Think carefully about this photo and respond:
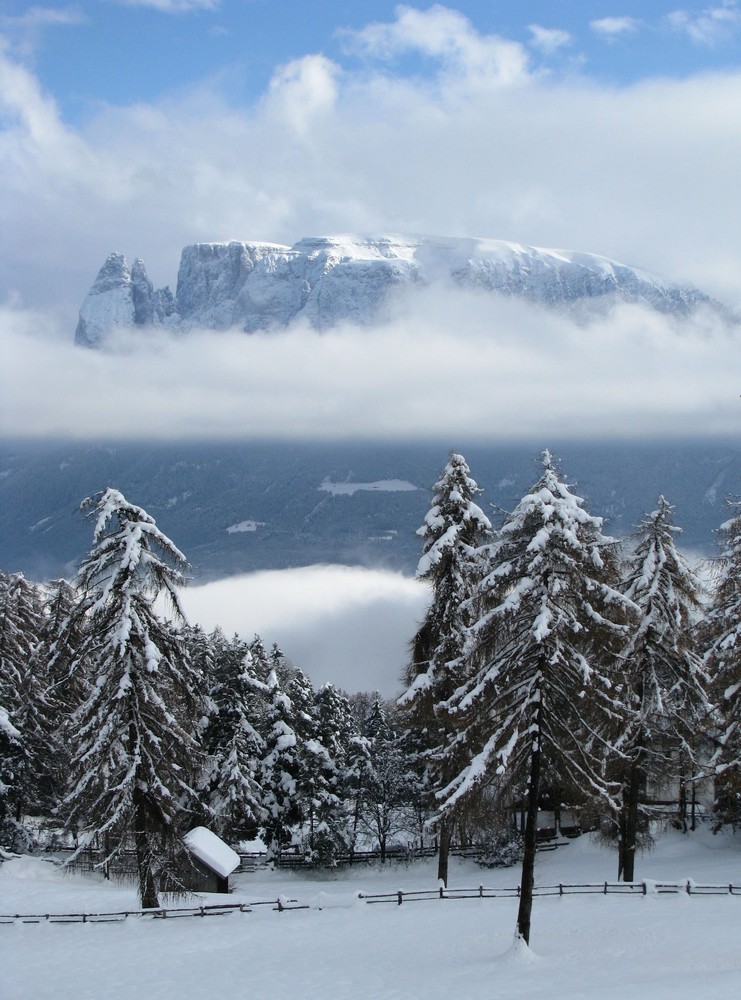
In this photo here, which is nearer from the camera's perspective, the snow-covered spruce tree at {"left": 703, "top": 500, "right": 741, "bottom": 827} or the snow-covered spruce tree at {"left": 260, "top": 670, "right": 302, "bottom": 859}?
the snow-covered spruce tree at {"left": 703, "top": 500, "right": 741, "bottom": 827}

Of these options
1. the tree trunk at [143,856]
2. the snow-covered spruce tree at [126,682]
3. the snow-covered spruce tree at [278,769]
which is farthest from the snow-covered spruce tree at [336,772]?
the snow-covered spruce tree at [126,682]

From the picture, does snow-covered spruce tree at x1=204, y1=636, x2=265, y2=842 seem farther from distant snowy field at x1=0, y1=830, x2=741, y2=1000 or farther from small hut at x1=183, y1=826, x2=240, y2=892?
distant snowy field at x1=0, y1=830, x2=741, y2=1000

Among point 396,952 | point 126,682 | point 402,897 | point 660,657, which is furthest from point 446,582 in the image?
point 402,897

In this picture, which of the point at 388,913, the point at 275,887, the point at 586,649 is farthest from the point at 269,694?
the point at 586,649

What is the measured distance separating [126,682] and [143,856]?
242 inches

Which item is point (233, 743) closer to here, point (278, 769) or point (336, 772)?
point (278, 769)

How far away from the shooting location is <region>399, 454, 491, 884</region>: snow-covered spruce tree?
27750 millimetres

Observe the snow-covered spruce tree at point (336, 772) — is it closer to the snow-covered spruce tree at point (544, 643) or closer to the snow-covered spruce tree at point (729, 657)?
the snow-covered spruce tree at point (729, 657)

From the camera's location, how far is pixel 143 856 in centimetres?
2647

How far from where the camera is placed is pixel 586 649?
21500mm

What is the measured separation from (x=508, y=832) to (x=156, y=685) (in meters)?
27.5

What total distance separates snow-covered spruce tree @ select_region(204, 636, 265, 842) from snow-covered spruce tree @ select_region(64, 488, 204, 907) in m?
21.0

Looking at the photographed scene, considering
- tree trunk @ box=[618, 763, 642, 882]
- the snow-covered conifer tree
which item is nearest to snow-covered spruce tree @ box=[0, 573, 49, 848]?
the snow-covered conifer tree

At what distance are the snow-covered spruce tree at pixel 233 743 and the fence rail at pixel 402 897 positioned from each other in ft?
52.6
